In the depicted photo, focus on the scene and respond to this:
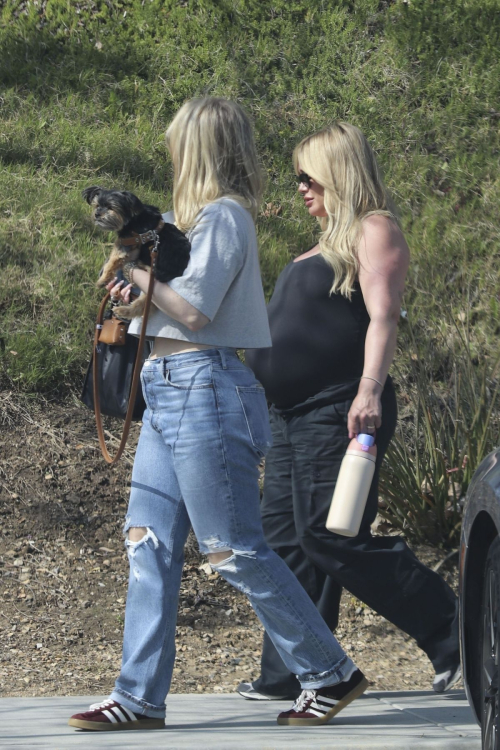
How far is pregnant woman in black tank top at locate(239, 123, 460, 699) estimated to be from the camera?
3.13 m

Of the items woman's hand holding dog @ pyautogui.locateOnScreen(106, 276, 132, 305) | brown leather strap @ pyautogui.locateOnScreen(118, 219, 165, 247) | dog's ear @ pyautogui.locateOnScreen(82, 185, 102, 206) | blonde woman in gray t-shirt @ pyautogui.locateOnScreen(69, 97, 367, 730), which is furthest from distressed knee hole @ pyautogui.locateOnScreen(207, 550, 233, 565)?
dog's ear @ pyautogui.locateOnScreen(82, 185, 102, 206)

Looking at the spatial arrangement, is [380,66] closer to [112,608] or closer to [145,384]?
[112,608]

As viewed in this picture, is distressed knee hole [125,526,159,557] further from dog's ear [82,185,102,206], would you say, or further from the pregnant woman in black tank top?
dog's ear [82,185,102,206]

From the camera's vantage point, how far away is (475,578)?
2529 millimetres

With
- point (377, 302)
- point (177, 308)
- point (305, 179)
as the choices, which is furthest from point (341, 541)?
point (305, 179)

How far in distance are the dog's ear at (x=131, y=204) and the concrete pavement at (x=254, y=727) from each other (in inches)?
57.3

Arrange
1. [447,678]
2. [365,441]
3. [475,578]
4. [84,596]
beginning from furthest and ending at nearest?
[84,596] → [447,678] → [365,441] → [475,578]

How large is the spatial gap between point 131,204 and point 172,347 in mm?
428

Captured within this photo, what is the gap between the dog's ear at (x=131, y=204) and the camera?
2637mm

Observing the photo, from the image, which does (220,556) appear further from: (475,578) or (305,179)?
(305,179)

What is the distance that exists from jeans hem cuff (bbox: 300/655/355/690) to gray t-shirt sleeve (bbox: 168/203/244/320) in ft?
3.66

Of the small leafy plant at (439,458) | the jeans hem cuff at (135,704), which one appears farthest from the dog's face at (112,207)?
the small leafy plant at (439,458)

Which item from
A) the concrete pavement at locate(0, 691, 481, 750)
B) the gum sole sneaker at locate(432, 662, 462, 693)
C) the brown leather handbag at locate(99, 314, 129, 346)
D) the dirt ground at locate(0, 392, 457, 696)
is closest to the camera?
the concrete pavement at locate(0, 691, 481, 750)

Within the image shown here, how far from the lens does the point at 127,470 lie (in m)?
5.39
